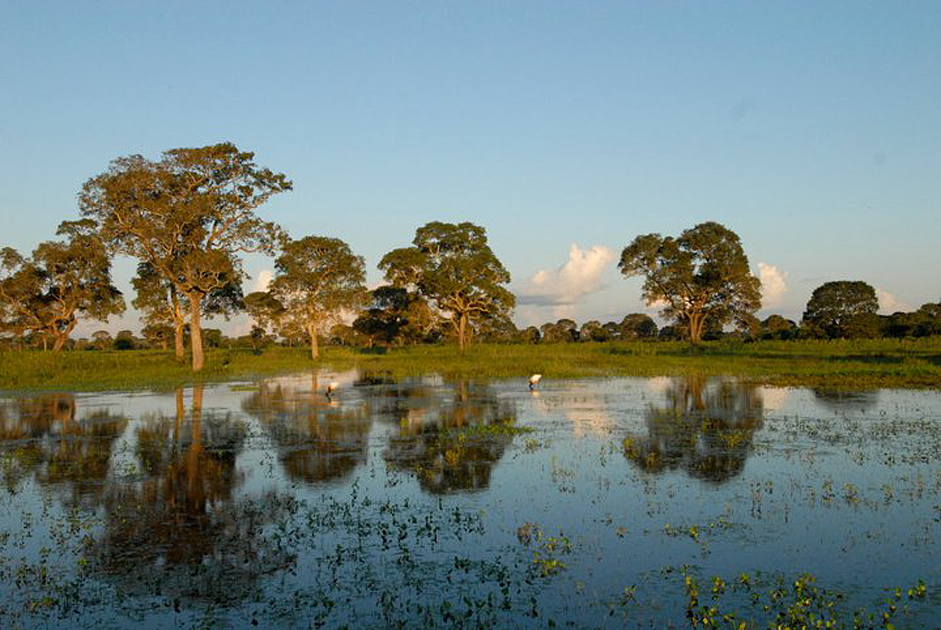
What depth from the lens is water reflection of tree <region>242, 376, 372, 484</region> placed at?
55.4ft

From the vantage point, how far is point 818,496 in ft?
44.1

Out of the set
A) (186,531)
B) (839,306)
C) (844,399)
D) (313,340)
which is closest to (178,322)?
(313,340)

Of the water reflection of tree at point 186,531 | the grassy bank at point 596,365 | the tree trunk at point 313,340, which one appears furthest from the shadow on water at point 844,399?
the tree trunk at point 313,340

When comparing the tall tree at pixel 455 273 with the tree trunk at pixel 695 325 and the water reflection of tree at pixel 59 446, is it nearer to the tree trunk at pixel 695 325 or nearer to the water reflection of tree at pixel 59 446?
the tree trunk at pixel 695 325

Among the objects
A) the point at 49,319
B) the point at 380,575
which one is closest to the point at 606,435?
the point at 380,575

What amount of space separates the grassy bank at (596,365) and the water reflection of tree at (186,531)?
83.3 ft

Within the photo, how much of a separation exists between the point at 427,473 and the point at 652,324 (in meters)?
135

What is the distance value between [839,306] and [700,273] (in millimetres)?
21441

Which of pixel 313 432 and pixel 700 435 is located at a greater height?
pixel 313 432

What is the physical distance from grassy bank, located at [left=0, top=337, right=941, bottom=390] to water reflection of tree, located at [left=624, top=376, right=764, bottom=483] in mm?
9705

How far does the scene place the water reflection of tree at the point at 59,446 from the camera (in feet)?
51.2

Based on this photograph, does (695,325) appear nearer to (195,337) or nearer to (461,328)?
(461,328)

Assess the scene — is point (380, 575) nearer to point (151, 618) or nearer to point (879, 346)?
point (151, 618)

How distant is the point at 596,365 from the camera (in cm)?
5538
